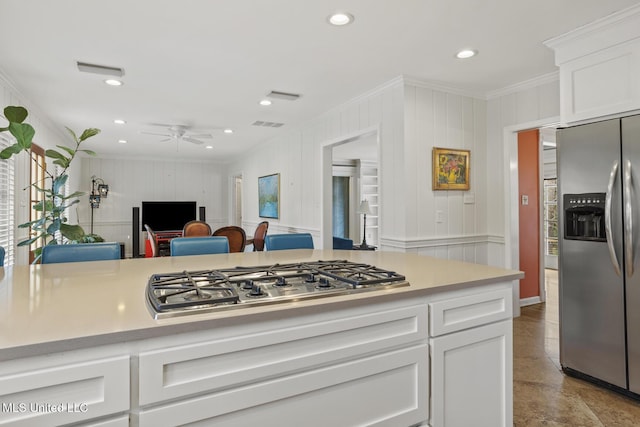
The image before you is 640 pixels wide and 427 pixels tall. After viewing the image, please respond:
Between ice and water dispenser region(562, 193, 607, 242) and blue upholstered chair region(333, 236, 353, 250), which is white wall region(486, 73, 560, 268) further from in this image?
blue upholstered chair region(333, 236, 353, 250)

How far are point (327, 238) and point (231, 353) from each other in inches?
148

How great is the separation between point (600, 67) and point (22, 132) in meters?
4.21

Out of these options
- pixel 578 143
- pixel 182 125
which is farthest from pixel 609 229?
pixel 182 125

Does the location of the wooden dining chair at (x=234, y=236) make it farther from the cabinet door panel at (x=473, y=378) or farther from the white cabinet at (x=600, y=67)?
the white cabinet at (x=600, y=67)

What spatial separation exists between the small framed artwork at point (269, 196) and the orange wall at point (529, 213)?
Result: 3.61m

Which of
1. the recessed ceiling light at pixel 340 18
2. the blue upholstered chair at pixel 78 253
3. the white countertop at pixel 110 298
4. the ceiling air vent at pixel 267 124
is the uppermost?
the ceiling air vent at pixel 267 124

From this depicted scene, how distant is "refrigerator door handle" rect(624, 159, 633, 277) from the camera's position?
226cm

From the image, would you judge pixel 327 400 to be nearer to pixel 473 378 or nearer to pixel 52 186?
pixel 473 378

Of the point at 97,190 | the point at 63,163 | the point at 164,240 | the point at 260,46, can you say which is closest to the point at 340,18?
the point at 260,46

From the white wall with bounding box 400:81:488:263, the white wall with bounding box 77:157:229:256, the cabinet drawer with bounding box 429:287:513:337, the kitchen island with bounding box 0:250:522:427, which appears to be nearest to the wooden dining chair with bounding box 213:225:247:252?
the white wall with bounding box 400:81:488:263

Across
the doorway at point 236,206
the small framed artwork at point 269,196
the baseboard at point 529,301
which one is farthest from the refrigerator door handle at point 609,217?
the doorway at point 236,206

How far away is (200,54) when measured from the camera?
9.61 feet

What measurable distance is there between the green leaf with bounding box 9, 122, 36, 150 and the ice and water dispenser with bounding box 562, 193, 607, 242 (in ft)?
13.2

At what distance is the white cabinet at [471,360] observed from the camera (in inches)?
61.6
